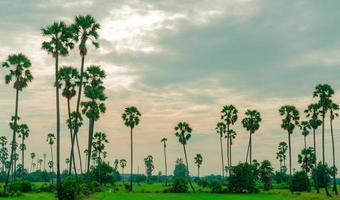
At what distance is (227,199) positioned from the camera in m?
83.2

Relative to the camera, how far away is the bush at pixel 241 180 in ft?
391

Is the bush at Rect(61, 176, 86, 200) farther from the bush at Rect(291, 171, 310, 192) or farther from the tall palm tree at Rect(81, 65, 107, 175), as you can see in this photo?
the bush at Rect(291, 171, 310, 192)

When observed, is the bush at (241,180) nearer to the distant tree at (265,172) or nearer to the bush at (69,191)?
the distant tree at (265,172)

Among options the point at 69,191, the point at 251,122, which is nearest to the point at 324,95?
the point at 251,122

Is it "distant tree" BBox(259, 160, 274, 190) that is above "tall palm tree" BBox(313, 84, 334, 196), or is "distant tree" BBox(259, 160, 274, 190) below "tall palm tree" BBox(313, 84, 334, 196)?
below

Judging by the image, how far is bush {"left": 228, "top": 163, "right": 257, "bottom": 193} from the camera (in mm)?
119188

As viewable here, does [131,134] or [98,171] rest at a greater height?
[131,134]

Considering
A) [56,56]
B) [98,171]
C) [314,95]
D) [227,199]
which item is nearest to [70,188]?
[56,56]

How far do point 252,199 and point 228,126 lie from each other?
5647cm

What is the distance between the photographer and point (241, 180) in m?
120

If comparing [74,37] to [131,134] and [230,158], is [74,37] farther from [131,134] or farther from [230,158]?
[230,158]

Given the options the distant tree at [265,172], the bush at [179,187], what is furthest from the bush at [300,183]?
the bush at [179,187]

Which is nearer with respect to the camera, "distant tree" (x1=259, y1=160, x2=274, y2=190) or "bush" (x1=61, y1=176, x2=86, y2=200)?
"bush" (x1=61, y1=176, x2=86, y2=200)

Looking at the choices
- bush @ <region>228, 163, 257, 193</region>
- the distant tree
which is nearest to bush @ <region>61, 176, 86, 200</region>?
bush @ <region>228, 163, 257, 193</region>
